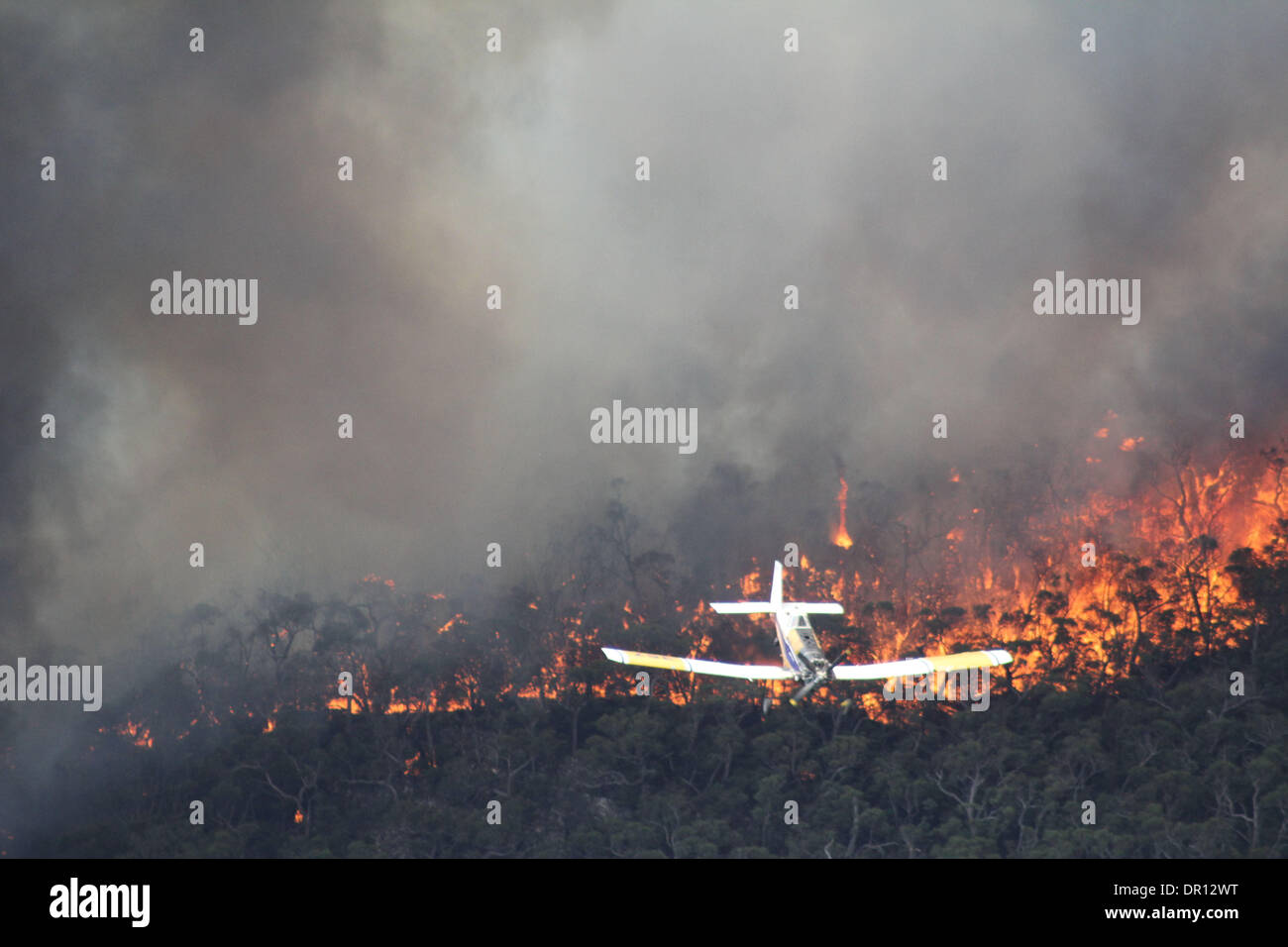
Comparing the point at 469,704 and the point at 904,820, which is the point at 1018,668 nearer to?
the point at 904,820

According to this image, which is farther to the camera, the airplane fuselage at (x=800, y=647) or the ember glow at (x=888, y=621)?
the ember glow at (x=888, y=621)

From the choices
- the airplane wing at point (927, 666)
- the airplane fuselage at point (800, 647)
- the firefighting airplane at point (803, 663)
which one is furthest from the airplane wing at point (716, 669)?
the airplane wing at point (927, 666)

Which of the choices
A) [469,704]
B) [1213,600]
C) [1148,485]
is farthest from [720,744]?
[1148,485]

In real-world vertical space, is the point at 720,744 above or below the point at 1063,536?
below

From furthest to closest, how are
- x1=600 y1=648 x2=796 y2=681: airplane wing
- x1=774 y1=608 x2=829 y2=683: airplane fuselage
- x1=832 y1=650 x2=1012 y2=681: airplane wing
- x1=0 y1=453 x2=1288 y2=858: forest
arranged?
x1=0 y1=453 x2=1288 y2=858: forest < x1=600 y1=648 x2=796 y2=681: airplane wing < x1=774 y1=608 x2=829 y2=683: airplane fuselage < x1=832 y1=650 x2=1012 y2=681: airplane wing

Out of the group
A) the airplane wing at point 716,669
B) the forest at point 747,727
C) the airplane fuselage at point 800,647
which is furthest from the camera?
the forest at point 747,727

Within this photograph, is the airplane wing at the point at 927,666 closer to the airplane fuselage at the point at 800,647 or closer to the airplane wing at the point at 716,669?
the airplane fuselage at the point at 800,647

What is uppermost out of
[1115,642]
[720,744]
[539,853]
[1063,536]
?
[1063,536]

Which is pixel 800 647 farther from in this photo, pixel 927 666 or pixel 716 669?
pixel 927 666

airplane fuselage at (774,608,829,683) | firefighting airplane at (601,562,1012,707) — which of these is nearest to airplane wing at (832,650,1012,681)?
firefighting airplane at (601,562,1012,707)

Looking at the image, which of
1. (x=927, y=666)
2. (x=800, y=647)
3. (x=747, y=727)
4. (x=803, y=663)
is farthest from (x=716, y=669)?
(x=747, y=727)

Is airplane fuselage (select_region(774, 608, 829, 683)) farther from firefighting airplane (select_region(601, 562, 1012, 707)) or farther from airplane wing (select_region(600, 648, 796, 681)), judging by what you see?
airplane wing (select_region(600, 648, 796, 681))
